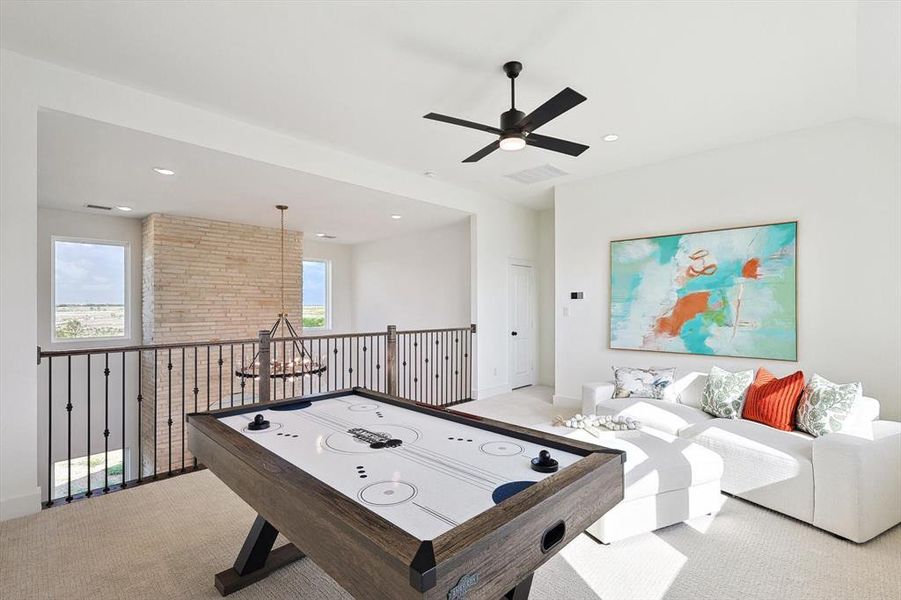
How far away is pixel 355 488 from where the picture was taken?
4.16 ft

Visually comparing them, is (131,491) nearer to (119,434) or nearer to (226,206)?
(226,206)

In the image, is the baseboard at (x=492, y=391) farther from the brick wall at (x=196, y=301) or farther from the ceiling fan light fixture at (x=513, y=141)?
the ceiling fan light fixture at (x=513, y=141)

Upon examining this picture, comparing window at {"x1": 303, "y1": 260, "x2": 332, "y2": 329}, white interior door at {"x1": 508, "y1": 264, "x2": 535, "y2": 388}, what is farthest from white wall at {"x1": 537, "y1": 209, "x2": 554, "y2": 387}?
window at {"x1": 303, "y1": 260, "x2": 332, "y2": 329}

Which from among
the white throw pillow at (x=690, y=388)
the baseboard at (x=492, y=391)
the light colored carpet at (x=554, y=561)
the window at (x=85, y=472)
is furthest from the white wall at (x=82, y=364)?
the white throw pillow at (x=690, y=388)

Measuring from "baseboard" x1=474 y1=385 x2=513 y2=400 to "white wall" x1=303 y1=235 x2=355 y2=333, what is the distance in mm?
4161

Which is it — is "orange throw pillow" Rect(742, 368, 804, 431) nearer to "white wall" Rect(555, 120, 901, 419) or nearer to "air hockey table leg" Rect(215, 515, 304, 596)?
"white wall" Rect(555, 120, 901, 419)

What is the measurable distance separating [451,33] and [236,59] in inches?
55.7

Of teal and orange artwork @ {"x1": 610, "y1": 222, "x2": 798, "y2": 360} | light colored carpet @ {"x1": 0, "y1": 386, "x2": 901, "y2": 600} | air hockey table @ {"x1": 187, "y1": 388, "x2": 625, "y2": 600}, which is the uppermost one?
teal and orange artwork @ {"x1": 610, "y1": 222, "x2": 798, "y2": 360}

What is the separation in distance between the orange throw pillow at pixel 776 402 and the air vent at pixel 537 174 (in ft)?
9.66

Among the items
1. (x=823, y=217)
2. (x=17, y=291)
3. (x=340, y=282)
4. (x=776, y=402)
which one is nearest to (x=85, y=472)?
(x=340, y=282)

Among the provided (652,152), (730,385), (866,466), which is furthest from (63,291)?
(866,466)

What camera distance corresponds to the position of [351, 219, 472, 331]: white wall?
6828 mm

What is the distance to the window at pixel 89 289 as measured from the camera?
595 centimetres


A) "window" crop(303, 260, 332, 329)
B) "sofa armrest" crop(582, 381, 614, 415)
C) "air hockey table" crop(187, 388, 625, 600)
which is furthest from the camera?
"window" crop(303, 260, 332, 329)
